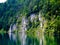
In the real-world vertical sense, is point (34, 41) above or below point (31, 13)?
below

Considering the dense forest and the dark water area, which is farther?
the dense forest

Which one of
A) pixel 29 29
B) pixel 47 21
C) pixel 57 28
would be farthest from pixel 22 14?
pixel 57 28

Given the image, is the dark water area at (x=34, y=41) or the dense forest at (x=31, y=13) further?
the dense forest at (x=31, y=13)

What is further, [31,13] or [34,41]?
[31,13]

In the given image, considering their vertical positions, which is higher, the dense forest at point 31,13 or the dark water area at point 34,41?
the dense forest at point 31,13

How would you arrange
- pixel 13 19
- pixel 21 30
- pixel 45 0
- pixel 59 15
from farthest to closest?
pixel 13 19, pixel 21 30, pixel 45 0, pixel 59 15

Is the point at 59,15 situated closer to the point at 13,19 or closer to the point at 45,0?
the point at 45,0

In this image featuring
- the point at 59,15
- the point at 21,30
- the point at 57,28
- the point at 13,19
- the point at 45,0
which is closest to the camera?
the point at 57,28

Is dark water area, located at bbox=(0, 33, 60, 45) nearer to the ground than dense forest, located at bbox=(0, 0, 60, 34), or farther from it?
nearer to the ground
